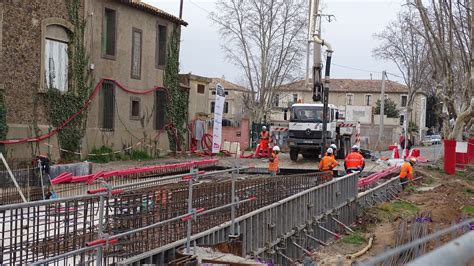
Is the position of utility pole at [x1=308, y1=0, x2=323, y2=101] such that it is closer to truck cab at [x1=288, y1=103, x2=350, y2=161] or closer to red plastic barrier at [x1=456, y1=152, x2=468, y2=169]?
truck cab at [x1=288, y1=103, x2=350, y2=161]

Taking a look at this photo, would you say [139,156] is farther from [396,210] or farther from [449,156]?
[396,210]

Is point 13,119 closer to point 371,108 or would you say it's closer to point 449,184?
point 449,184

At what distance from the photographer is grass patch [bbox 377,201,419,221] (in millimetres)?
17312

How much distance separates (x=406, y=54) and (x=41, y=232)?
1856 inches

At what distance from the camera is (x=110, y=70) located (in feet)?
91.6

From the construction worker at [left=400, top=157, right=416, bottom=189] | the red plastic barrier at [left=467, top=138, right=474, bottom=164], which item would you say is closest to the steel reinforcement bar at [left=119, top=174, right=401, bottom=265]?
the construction worker at [left=400, top=157, right=416, bottom=189]

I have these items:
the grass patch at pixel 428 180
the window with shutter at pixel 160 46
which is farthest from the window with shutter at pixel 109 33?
the grass patch at pixel 428 180

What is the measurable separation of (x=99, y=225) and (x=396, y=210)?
1253cm

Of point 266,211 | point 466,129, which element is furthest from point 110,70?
point 466,129

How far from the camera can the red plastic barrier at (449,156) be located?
87.2ft

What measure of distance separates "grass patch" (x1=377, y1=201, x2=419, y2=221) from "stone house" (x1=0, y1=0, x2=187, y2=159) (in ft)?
43.4

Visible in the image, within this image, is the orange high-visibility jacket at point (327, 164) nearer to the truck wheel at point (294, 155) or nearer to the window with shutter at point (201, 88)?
the truck wheel at point (294, 155)

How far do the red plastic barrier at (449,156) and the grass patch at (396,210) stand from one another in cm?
838

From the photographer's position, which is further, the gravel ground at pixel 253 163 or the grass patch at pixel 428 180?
the gravel ground at pixel 253 163
